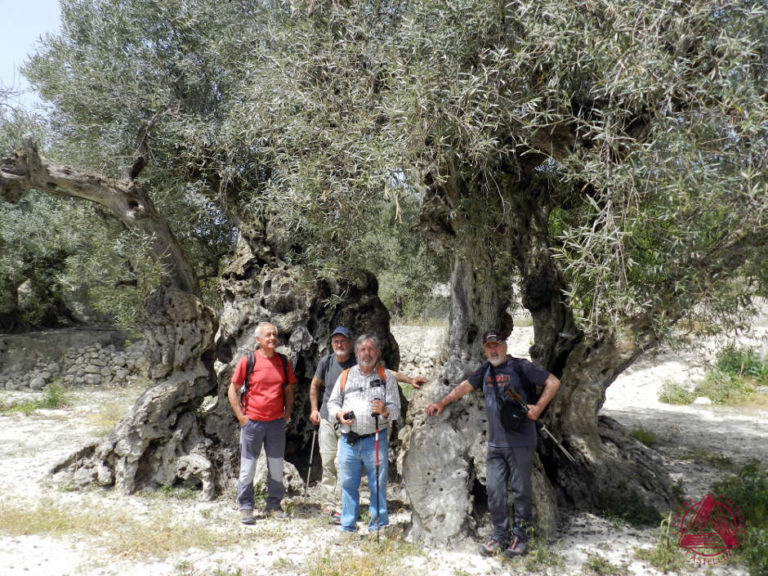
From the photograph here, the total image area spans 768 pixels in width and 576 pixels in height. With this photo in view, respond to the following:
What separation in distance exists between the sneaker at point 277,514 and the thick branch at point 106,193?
332 centimetres

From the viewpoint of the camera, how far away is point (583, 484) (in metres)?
6.91

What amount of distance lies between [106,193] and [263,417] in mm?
3696

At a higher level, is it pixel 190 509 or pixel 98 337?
pixel 98 337

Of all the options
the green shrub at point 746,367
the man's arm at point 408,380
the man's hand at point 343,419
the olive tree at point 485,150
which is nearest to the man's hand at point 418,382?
the man's arm at point 408,380

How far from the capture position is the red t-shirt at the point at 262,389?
254 inches

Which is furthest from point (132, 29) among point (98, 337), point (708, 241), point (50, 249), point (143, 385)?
point (98, 337)

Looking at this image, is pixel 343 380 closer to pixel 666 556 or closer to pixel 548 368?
pixel 548 368

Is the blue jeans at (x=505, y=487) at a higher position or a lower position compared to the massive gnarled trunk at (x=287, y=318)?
lower

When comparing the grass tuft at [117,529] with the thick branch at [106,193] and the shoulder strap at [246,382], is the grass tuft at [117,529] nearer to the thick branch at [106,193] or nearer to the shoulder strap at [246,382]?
the shoulder strap at [246,382]

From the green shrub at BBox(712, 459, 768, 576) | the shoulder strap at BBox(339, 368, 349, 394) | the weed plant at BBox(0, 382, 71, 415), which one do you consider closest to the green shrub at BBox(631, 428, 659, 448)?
the green shrub at BBox(712, 459, 768, 576)

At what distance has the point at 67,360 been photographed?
17938 millimetres

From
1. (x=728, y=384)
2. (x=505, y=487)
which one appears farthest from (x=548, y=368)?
(x=728, y=384)

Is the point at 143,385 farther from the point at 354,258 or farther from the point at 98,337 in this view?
the point at 354,258

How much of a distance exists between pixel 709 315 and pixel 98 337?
18.6m
